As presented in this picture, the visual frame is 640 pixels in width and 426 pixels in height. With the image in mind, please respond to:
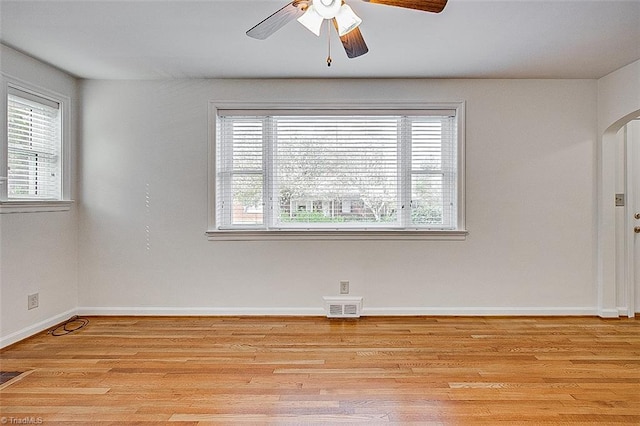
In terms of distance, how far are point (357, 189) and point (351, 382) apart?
198 centimetres

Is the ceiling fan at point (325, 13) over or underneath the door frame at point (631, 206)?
over

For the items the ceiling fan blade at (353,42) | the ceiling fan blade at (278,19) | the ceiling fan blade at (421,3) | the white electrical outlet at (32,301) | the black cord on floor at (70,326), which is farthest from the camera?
the black cord on floor at (70,326)

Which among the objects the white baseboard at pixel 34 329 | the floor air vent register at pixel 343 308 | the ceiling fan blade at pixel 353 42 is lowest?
the white baseboard at pixel 34 329

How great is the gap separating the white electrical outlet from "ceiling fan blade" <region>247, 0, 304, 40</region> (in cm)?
289

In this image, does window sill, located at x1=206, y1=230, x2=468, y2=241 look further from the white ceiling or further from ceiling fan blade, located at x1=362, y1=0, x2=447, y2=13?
ceiling fan blade, located at x1=362, y1=0, x2=447, y2=13

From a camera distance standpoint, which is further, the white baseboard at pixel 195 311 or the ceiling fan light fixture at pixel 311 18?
the white baseboard at pixel 195 311

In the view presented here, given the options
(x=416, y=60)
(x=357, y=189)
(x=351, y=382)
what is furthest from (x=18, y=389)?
(x=416, y=60)

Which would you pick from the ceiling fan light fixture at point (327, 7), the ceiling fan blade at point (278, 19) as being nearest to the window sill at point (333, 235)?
the ceiling fan blade at point (278, 19)

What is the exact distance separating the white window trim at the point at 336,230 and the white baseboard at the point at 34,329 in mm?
1515

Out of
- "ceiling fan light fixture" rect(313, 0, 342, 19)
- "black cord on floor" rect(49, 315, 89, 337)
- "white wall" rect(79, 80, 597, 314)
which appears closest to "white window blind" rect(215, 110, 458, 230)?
"white wall" rect(79, 80, 597, 314)

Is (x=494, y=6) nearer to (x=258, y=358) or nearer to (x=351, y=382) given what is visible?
(x=351, y=382)

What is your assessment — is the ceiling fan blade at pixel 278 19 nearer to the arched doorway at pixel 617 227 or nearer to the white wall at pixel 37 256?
the white wall at pixel 37 256

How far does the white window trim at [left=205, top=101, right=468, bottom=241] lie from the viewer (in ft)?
13.0

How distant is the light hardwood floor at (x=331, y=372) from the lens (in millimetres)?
2209
